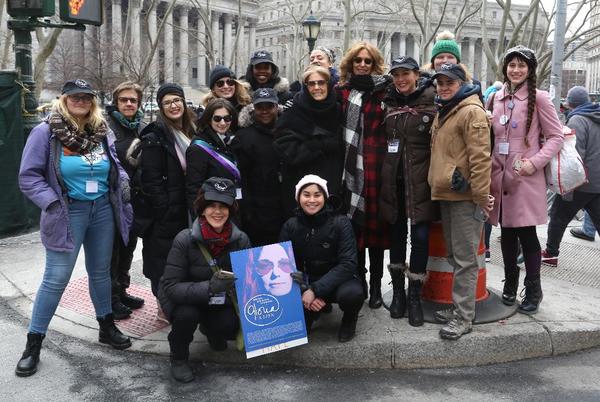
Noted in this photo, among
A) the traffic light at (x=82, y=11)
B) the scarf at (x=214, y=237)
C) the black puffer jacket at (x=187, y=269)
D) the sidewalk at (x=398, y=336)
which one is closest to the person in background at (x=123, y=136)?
the sidewalk at (x=398, y=336)

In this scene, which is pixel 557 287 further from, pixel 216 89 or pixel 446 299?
pixel 216 89

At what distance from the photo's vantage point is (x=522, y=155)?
4.80 metres

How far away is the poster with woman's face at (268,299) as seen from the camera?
425 cm

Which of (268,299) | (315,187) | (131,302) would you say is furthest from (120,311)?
(315,187)

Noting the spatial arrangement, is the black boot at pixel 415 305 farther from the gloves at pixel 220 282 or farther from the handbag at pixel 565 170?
the gloves at pixel 220 282

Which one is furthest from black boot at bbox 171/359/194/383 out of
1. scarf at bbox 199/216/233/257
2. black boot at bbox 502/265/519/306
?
black boot at bbox 502/265/519/306

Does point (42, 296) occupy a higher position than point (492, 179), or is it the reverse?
point (492, 179)

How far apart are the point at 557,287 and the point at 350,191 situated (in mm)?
2756

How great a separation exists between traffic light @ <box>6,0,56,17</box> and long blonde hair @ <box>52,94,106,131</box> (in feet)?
15.7

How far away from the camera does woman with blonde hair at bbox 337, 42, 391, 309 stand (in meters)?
4.84

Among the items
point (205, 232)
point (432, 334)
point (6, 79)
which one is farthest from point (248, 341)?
point (6, 79)

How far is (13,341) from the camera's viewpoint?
4.92 meters

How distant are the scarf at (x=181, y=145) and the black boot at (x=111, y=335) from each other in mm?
1402

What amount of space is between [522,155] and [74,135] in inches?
Answer: 139
